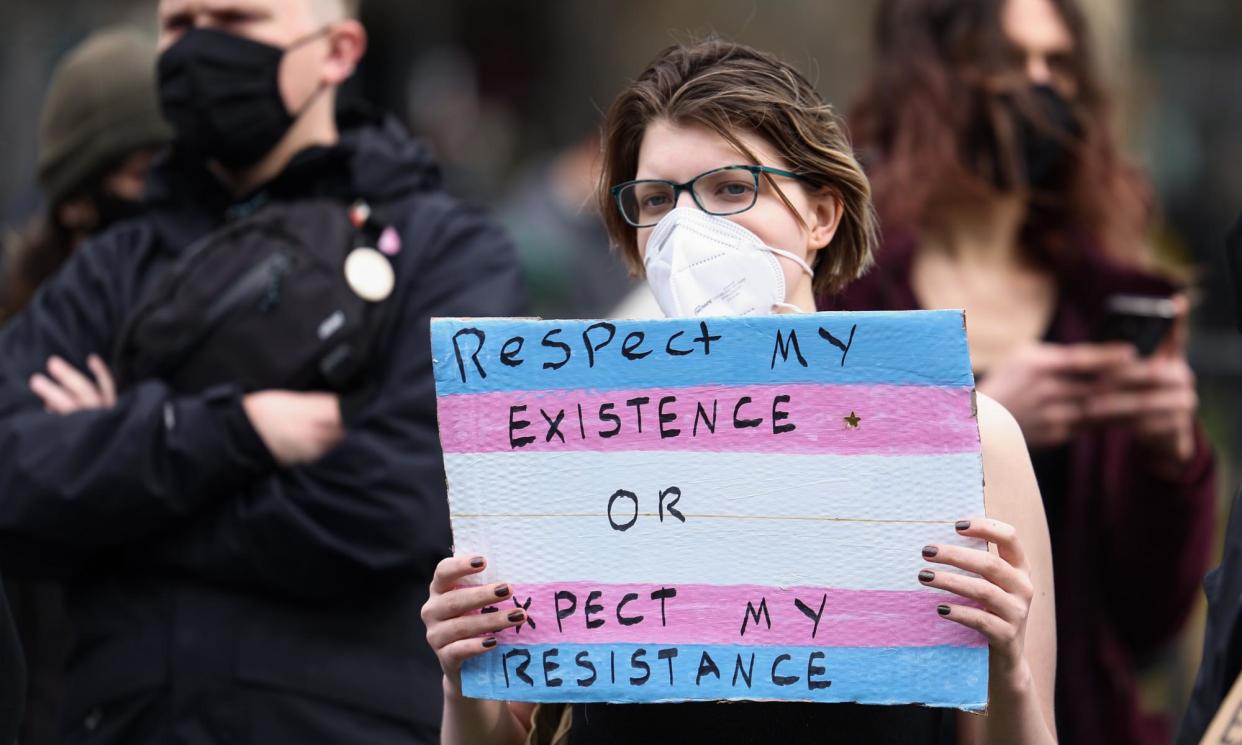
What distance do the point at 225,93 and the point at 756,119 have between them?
5.49 ft

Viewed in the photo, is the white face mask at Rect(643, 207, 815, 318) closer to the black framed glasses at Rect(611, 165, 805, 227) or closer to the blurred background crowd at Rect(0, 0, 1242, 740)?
the black framed glasses at Rect(611, 165, 805, 227)

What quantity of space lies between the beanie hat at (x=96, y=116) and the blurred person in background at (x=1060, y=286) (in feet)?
6.23

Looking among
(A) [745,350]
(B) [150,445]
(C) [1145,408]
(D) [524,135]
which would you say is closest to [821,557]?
(A) [745,350]

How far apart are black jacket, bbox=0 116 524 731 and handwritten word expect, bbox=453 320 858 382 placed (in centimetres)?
102

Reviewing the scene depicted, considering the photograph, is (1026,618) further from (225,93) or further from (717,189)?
(225,93)

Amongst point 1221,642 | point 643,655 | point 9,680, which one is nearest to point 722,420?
point 643,655

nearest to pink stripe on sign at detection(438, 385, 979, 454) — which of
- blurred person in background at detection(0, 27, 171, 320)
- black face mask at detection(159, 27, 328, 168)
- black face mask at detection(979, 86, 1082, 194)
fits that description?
black face mask at detection(159, 27, 328, 168)

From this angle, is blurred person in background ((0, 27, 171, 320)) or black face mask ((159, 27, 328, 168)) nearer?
black face mask ((159, 27, 328, 168))

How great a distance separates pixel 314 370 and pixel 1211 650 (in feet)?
5.98

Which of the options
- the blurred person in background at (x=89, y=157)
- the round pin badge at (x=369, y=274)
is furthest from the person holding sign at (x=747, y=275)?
the blurred person in background at (x=89, y=157)

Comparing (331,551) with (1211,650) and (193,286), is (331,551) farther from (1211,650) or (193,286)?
(1211,650)

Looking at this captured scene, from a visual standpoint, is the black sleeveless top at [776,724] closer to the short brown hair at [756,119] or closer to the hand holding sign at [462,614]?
the hand holding sign at [462,614]

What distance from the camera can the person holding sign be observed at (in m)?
2.33

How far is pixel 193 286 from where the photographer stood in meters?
3.46
